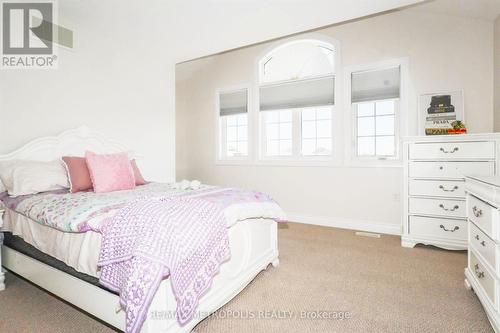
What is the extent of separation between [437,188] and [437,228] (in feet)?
1.35

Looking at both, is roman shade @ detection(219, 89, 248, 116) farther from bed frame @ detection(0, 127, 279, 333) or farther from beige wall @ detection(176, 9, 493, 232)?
bed frame @ detection(0, 127, 279, 333)

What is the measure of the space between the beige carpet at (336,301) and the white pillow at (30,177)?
76cm

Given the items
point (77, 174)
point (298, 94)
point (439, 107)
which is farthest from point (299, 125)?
point (77, 174)

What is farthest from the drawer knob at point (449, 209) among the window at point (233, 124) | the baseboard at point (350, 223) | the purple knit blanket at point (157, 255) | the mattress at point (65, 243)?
the mattress at point (65, 243)

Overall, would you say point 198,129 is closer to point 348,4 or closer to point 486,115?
point 348,4

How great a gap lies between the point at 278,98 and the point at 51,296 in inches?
144

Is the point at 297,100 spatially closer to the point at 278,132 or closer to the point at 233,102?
the point at 278,132

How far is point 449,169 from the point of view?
2705mm

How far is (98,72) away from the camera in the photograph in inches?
129

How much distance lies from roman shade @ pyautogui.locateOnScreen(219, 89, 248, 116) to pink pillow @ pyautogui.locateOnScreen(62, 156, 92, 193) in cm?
276

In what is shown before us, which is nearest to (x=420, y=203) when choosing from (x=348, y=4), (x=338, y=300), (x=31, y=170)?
(x=338, y=300)

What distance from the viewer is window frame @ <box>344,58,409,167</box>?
341cm

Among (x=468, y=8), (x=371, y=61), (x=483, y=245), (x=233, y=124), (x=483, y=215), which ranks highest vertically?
(x=468, y=8)

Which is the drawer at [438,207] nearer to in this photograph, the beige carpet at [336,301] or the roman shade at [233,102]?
the beige carpet at [336,301]
